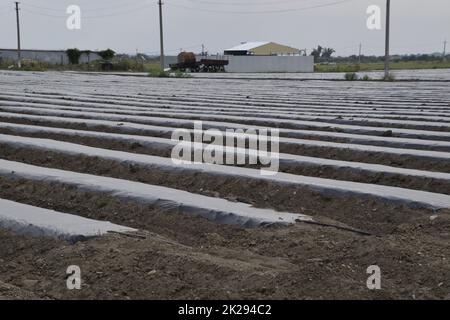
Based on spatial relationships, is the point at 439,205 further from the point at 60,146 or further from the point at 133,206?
the point at 60,146

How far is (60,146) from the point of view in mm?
6289

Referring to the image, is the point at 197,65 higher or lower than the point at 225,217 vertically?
higher

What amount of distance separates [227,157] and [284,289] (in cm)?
292

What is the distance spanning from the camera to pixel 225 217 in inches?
156

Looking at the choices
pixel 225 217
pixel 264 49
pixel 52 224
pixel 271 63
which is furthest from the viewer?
pixel 264 49

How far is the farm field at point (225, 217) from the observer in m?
2.95

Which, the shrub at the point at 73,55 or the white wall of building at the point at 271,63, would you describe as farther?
the shrub at the point at 73,55

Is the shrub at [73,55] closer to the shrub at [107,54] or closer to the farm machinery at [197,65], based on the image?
the shrub at [107,54]

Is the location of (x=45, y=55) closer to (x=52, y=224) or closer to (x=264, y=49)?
(x=264, y=49)

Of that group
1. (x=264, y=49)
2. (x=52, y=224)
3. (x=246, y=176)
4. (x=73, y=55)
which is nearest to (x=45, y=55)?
(x=73, y=55)

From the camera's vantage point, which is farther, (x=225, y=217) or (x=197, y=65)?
(x=197, y=65)

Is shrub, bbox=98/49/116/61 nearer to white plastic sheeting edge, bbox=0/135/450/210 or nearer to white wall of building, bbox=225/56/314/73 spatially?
white wall of building, bbox=225/56/314/73

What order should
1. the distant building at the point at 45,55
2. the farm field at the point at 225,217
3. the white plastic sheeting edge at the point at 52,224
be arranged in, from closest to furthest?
the farm field at the point at 225,217 → the white plastic sheeting edge at the point at 52,224 → the distant building at the point at 45,55

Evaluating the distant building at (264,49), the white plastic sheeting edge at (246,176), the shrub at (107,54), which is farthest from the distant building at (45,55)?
the white plastic sheeting edge at (246,176)
